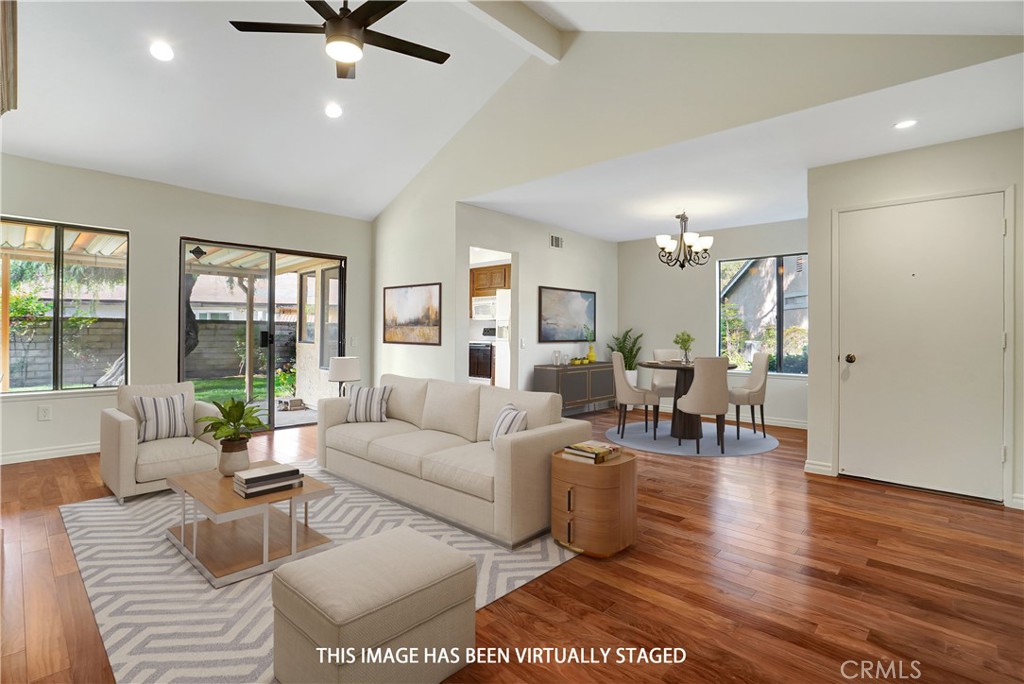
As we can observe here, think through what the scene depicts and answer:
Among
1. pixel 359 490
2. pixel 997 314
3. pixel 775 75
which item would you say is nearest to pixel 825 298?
pixel 997 314

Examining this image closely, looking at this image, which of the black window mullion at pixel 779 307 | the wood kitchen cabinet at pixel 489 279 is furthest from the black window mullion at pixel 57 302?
the black window mullion at pixel 779 307

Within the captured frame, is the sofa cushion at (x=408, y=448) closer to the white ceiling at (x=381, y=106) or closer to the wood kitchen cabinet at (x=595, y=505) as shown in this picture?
the wood kitchen cabinet at (x=595, y=505)

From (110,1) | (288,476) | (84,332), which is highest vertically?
(110,1)

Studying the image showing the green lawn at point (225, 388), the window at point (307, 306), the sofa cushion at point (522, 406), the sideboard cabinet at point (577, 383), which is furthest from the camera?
the sideboard cabinet at point (577, 383)

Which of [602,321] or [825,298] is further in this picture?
[602,321]

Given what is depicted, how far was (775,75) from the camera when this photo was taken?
3494 millimetres

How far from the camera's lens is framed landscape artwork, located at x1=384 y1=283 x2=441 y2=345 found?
6137 millimetres

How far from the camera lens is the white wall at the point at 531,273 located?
6.02 m

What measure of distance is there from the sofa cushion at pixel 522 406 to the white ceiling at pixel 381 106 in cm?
231

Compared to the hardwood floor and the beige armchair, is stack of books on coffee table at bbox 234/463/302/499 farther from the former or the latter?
the beige armchair

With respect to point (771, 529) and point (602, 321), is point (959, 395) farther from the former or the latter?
point (602, 321)

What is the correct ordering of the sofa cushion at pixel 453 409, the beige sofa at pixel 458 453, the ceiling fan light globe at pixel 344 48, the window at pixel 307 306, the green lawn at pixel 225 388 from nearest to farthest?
1. the ceiling fan light globe at pixel 344 48
2. the beige sofa at pixel 458 453
3. the sofa cushion at pixel 453 409
4. the green lawn at pixel 225 388
5. the window at pixel 307 306

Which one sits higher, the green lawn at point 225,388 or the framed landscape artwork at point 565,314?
the framed landscape artwork at point 565,314

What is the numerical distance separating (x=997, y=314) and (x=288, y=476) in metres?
4.99
